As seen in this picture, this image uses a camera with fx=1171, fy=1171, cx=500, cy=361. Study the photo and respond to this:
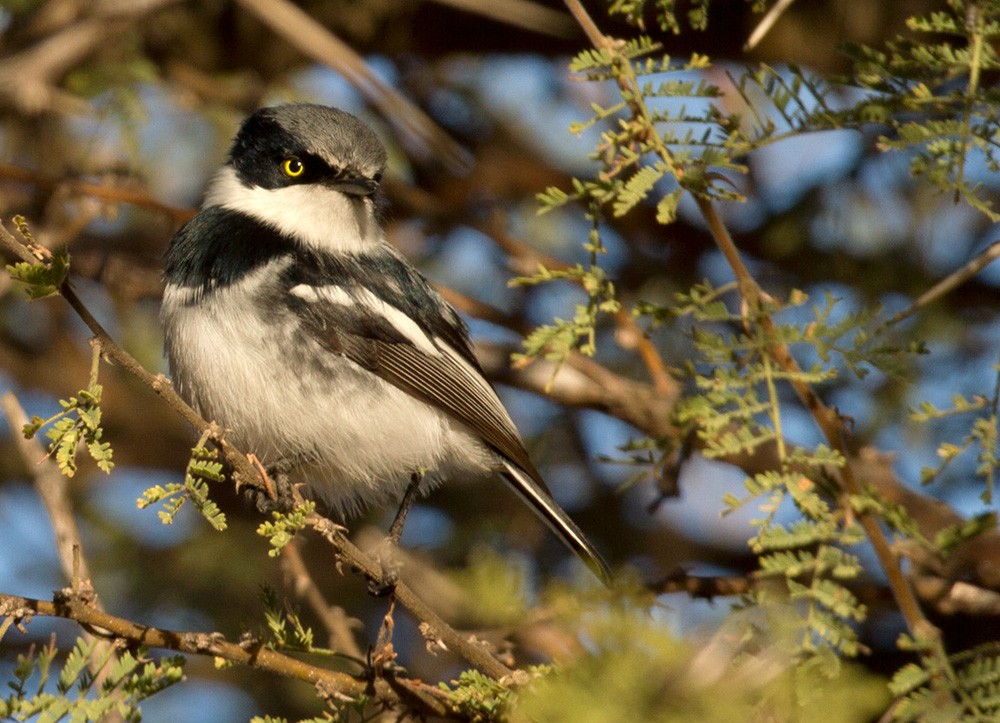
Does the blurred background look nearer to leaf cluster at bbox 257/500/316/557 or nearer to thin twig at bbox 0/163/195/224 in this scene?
thin twig at bbox 0/163/195/224

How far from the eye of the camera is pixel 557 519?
3.41m

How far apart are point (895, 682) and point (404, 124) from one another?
2.77 meters

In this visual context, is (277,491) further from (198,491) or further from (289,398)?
(198,491)

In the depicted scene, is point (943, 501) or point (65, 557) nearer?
point (65, 557)

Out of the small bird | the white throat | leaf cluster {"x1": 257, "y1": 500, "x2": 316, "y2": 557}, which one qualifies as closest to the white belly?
the small bird

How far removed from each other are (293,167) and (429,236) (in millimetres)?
1122

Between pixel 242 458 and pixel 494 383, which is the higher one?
pixel 242 458

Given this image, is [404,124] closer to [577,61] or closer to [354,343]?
[354,343]

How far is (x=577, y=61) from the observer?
241 centimetres

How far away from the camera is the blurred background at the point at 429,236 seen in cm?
416

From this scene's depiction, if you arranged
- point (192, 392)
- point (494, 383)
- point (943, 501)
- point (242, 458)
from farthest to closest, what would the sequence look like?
1. point (494, 383)
2. point (943, 501)
3. point (192, 392)
4. point (242, 458)

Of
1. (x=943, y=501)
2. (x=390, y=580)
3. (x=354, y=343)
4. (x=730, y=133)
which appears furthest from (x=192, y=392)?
(x=943, y=501)

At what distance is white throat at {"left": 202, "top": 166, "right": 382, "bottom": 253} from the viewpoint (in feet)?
11.6

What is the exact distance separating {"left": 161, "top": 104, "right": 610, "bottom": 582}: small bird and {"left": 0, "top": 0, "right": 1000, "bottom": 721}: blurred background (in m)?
0.43
